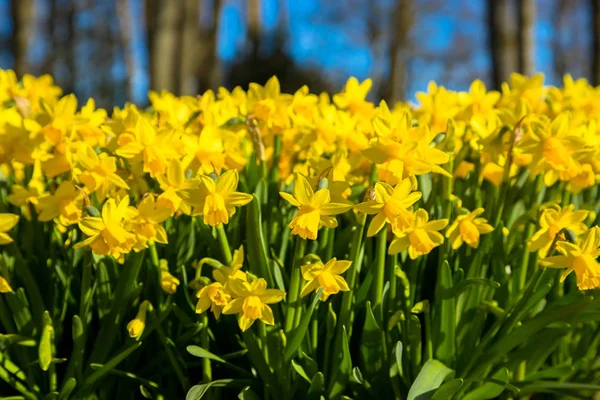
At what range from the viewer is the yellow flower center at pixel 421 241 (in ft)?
3.39

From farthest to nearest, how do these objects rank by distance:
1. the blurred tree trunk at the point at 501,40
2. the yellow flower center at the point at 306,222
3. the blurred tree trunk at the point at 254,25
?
the blurred tree trunk at the point at 254,25 → the blurred tree trunk at the point at 501,40 → the yellow flower center at the point at 306,222

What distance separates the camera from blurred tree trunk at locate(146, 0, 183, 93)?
20.2 feet

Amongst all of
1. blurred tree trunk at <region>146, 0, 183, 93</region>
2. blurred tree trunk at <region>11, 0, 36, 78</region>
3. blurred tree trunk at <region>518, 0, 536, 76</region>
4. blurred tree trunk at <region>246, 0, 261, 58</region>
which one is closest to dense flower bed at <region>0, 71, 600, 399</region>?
blurred tree trunk at <region>518, 0, 536, 76</region>

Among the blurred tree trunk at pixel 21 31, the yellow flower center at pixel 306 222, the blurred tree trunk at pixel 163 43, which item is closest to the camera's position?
the yellow flower center at pixel 306 222

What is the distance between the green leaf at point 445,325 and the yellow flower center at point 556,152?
31 centimetres

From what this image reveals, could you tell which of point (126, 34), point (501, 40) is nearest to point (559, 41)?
point (126, 34)

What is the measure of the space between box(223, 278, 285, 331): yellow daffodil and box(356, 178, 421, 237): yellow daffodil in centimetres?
20

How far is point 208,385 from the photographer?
106 centimetres

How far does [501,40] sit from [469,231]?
4756 mm

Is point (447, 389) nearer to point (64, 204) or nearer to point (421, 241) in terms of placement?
point (421, 241)

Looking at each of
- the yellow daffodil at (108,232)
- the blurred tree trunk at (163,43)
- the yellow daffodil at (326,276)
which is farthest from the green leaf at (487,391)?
the blurred tree trunk at (163,43)

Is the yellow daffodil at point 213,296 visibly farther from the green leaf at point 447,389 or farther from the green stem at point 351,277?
the green leaf at point 447,389


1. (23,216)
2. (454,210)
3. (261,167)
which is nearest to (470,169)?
(454,210)

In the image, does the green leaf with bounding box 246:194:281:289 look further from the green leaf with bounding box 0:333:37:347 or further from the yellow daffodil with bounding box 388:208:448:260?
the green leaf with bounding box 0:333:37:347
